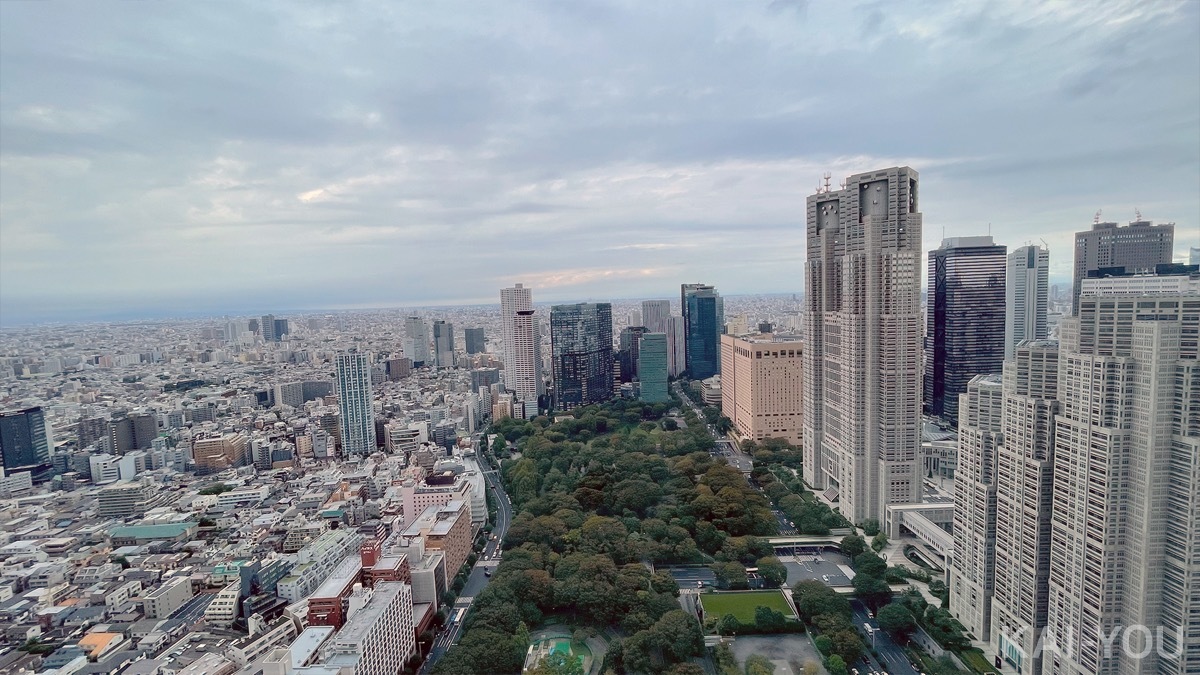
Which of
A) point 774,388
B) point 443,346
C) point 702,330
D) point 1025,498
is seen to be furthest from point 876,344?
point 443,346

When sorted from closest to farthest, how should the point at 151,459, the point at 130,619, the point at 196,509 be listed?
the point at 130,619 < the point at 196,509 < the point at 151,459

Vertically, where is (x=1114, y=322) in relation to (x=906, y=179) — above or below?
below

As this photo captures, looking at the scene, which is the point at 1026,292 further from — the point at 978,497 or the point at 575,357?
the point at 575,357

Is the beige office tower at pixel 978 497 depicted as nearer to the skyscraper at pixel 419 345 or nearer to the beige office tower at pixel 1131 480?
the beige office tower at pixel 1131 480

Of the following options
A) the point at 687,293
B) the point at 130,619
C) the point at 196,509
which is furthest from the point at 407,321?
the point at 130,619

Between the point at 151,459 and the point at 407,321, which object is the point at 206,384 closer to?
the point at 151,459

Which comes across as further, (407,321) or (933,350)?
(407,321)

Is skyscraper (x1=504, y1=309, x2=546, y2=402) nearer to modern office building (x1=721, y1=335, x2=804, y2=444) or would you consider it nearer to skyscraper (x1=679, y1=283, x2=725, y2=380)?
skyscraper (x1=679, y1=283, x2=725, y2=380)

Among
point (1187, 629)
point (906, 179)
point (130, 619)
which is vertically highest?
point (906, 179)
